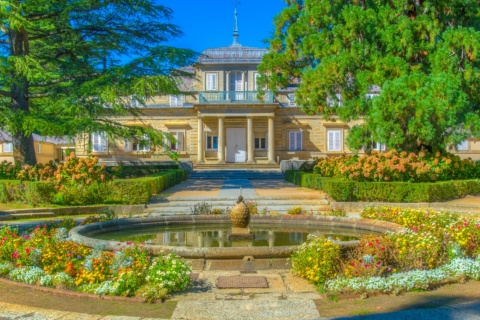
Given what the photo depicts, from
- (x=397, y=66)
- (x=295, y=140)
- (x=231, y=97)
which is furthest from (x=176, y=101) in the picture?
(x=397, y=66)

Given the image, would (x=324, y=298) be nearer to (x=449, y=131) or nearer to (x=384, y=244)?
(x=384, y=244)

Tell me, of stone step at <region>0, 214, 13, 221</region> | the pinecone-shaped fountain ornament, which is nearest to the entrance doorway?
stone step at <region>0, 214, 13, 221</region>

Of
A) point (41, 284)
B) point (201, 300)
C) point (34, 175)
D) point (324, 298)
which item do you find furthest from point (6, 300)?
point (34, 175)

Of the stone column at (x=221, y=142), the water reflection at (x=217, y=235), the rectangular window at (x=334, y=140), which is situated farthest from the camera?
the rectangular window at (x=334, y=140)

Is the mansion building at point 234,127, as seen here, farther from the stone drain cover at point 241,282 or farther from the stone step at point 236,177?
the stone drain cover at point 241,282

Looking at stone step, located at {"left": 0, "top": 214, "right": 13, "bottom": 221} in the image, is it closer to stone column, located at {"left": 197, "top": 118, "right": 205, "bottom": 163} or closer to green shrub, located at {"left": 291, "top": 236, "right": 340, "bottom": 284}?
green shrub, located at {"left": 291, "top": 236, "right": 340, "bottom": 284}

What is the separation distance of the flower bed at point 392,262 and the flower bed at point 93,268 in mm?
1773

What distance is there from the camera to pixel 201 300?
20.3ft

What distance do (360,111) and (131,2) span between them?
10.2 meters

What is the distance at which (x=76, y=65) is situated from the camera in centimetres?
2144

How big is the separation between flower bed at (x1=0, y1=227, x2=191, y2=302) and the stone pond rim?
1.56 feet

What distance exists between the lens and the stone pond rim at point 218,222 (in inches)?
297

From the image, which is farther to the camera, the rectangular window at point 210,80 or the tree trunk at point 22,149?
the rectangular window at point 210,80

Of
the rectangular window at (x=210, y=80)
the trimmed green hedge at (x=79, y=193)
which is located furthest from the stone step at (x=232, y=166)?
the trimmed green hedge at (x=79, y=193)
